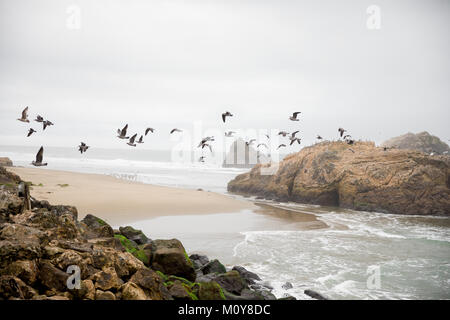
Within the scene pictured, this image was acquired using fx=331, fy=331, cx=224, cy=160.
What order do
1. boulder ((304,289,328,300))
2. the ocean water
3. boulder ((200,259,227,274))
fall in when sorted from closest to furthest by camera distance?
boulder ((304,289,328,300))
boulder ((200,259,227,274))
the ocean water

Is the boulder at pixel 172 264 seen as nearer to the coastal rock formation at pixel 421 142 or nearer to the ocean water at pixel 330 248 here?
the ocean water at pixel 330 248

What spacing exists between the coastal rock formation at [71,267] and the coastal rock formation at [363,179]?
2098 cm

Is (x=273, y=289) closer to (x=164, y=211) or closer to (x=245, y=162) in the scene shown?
(x=164, y=211)

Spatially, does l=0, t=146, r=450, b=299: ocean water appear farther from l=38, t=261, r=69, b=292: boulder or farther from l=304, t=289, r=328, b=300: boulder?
l=38, t=261, r=69, b=292: boulder

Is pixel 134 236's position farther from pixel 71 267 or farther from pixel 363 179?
pixel 363 179

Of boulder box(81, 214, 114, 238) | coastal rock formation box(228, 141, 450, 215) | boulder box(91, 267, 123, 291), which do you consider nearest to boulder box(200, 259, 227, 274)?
boulder box(81, 214, 114, 238)

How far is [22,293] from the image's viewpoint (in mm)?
4844

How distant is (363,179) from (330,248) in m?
14.5

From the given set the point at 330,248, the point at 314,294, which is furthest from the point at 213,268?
the point at 330,248

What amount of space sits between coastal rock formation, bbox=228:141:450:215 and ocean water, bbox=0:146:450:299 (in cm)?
264

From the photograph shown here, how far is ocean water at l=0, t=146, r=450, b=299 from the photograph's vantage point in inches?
399

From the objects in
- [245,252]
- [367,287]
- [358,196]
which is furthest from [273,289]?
[358,196]

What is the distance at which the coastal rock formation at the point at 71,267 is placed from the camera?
5.11 meters
